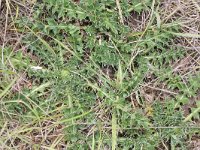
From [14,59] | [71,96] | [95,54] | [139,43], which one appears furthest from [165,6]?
[14,59]

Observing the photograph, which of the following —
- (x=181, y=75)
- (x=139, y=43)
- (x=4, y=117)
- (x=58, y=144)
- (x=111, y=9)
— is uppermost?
(x=111, y=9)

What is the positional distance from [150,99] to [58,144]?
2.14 ft

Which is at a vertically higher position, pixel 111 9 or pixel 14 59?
pixel 111 9

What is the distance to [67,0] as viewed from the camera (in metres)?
2.84

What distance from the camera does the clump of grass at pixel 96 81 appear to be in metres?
2.77

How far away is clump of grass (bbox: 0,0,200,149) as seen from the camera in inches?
109

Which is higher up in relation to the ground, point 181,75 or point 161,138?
point 181,75

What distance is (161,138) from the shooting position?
276 centimetres

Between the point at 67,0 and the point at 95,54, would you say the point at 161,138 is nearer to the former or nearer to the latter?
the point at 95,54

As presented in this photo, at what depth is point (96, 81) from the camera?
113 inches

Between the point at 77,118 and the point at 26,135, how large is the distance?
339 mm

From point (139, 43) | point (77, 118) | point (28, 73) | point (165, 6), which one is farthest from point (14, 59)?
point (165, 6)

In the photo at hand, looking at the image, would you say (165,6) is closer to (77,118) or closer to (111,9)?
(111,9)

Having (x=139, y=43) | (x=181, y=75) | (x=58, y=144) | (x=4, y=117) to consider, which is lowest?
(x=58, y=144)
